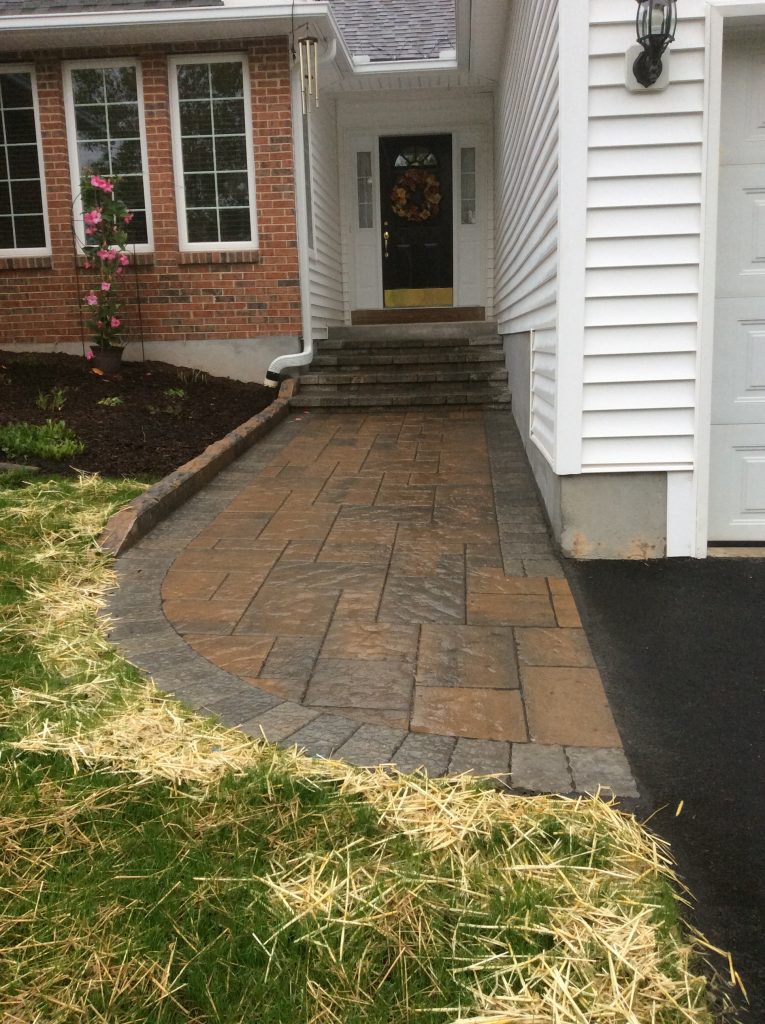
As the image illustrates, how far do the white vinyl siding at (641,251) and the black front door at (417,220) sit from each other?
24.9 feet

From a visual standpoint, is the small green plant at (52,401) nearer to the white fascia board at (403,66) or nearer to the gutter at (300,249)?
the gutter at (300,249)

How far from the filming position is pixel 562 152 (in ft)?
12.5

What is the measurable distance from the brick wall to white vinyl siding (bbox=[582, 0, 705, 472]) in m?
5.61

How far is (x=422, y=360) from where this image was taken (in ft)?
29.7

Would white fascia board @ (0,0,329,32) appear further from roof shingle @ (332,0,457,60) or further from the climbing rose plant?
roof shingle @ (332,0,457,60)

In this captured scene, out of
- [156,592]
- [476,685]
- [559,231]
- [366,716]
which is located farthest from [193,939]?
[559,231]

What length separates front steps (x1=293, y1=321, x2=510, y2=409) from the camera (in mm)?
8453

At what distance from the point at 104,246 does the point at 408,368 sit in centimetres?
313

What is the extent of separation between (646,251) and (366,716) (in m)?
2.39

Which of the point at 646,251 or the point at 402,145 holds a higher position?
the point at 402,145

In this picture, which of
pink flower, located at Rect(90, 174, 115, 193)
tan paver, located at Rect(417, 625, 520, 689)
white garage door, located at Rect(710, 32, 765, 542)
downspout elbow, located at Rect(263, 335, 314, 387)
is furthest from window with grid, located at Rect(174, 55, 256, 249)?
tan paver, located at Rect(417, 625, 520, 689)

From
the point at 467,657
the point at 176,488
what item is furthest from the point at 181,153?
the point at 467,657

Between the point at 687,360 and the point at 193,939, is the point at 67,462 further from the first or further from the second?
the point at 193,939

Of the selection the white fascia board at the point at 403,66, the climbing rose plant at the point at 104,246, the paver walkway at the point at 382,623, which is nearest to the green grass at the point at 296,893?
the paver walkway at the point at 382,623
